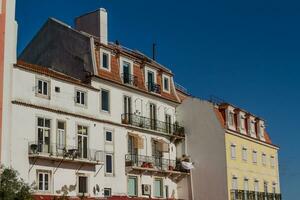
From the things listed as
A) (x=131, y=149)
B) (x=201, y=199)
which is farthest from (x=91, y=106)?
(x=201, y=199)

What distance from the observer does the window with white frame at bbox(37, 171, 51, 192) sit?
144 feet

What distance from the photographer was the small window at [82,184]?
47281 millimetres

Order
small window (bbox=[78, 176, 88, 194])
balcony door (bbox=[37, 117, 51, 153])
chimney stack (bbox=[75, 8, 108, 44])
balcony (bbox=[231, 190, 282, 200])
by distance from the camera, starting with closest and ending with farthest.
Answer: balcony door (bbox=[37, 117, 51, 153]) → small window (bbox=[78, 176, 88, 194]) → chimney stack (bbox=[75, 8, 108, 44]) → balcony (bbox=[231, 190, 282, 200])

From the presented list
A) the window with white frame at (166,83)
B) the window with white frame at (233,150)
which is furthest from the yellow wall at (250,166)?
the window with white frame at (166,83)

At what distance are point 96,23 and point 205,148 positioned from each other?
1729 centimetres

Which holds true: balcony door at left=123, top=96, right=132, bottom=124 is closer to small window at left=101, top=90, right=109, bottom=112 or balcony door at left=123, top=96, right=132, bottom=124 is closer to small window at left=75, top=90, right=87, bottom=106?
small window at left=101, top=90, right=109, bottom=112

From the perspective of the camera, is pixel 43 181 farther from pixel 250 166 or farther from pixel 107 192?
pixel 250 166

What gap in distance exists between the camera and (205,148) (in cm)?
6253

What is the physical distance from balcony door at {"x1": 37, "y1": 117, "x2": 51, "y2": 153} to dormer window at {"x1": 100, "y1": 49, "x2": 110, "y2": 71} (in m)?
9.94

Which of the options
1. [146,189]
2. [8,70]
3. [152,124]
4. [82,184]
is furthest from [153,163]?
[8,70]

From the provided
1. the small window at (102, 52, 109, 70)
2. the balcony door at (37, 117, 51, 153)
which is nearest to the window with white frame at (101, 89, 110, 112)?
the small window at (102, 52, 109, 70)

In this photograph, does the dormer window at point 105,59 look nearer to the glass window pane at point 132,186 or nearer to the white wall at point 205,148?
the glass window pane at point 132,186

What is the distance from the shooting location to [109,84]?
53.3 metres

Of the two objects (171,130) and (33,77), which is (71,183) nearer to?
(33,77)
